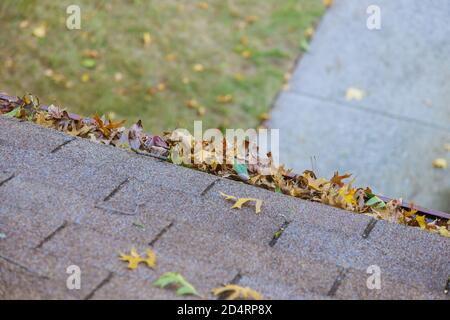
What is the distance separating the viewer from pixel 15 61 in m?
6.25

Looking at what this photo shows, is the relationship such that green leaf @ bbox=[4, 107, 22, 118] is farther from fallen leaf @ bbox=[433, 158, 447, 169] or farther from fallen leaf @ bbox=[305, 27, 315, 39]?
fallen leaf @ bbox=[305, 27, 315, 39]

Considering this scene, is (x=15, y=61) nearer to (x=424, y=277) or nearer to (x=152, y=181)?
(x=152, y=181)

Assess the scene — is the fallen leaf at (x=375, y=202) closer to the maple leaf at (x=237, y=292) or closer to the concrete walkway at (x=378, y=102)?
the maple leaf at (x=237, y=292)

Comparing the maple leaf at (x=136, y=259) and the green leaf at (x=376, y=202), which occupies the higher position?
the maple leaf at (x=136, y=259)

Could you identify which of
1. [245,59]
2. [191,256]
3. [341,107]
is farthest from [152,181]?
[245,59]

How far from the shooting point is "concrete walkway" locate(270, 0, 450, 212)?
534 centimetres

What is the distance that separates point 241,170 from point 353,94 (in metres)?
3.65

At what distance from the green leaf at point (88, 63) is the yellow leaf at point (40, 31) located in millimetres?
615

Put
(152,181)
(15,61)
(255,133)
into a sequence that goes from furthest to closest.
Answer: (15,61)
(255,133)
(152,181)

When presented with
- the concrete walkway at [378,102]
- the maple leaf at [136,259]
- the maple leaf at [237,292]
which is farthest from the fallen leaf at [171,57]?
the maple leaf at [237,292]

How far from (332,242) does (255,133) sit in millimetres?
3445

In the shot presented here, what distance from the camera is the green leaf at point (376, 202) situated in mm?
2477

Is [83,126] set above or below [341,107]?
above
